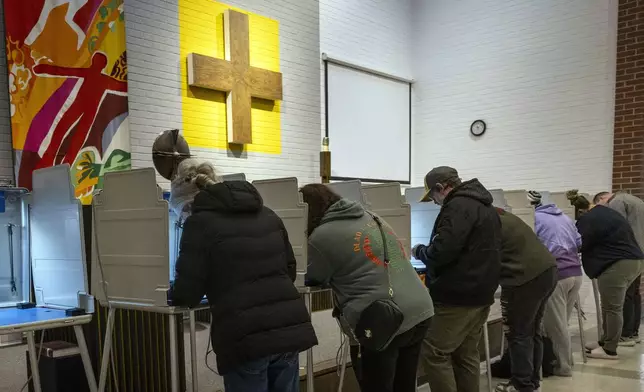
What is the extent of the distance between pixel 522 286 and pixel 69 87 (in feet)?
11.3

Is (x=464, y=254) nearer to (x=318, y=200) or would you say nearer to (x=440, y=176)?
(x=440, y=176)

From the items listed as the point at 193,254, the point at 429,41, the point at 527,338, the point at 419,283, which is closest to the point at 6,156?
the point at 193,254

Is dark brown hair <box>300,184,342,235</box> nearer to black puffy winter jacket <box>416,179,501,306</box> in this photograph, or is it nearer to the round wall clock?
black puffy winter jacket <box>416,179,501,306</box>

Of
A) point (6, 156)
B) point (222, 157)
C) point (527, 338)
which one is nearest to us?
point (527, 338)

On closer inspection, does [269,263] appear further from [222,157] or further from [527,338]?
[222,157]

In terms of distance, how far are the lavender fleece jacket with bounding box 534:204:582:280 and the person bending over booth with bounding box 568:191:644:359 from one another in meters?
0.52

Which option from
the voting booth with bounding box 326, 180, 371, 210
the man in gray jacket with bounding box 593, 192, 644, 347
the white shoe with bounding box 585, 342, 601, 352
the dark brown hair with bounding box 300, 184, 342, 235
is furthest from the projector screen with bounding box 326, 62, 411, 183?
the dark brown hair with bounding box 300, 184, 342, 235

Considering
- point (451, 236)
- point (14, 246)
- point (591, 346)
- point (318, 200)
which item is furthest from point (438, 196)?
point (591, 346)

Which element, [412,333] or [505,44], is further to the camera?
[505,44]

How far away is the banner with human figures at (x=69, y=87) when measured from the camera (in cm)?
371

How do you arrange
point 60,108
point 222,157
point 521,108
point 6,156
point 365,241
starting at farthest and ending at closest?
point 521,108 < point 222,157 < point 60,108 < point 6,156 < point 365,241

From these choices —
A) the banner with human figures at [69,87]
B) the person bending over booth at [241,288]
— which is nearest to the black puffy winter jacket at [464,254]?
the person bending over booth at [241,288]

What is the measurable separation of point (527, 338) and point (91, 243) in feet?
7.41

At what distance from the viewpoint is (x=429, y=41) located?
7285 mm
